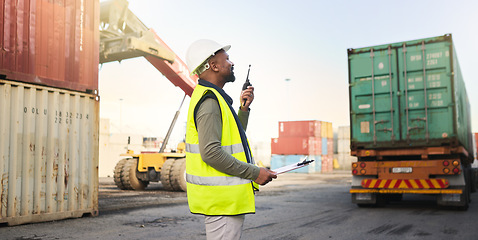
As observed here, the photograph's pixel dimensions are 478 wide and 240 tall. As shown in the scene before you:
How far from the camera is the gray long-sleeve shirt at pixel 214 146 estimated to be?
2.21 m

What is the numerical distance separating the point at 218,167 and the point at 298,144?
37.4 m

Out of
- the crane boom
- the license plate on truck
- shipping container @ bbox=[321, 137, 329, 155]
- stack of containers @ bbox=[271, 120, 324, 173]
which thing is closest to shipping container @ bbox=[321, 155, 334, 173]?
shipping container @ bbox=[321, 137, 329, 155]

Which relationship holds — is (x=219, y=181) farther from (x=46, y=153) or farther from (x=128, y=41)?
(x=128, y=41)

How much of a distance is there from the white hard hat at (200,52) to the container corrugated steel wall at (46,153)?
544cm

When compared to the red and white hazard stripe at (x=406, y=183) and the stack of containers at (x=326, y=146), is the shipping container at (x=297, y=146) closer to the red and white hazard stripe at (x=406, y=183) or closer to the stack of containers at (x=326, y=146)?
the stack of containers at (x=326, y=146)

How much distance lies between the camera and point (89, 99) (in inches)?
323

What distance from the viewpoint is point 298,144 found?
39.2m

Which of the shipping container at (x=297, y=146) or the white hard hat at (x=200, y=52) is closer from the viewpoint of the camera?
the white hard hat at (x=200, y=52)

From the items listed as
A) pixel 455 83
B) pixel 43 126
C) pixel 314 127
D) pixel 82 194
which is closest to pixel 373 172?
pixel 455 83

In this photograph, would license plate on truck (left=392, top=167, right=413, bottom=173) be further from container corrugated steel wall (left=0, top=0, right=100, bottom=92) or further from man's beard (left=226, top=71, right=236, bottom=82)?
man's beard (left=226, top=71, right=236, bottom=82)

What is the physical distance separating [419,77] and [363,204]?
306 cm

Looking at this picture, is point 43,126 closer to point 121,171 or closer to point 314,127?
point 121,171

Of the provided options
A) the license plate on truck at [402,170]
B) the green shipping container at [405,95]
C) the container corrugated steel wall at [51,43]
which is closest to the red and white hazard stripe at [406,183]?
the license plate on truck at [402,170]

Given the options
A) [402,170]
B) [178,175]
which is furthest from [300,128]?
[402,170]
